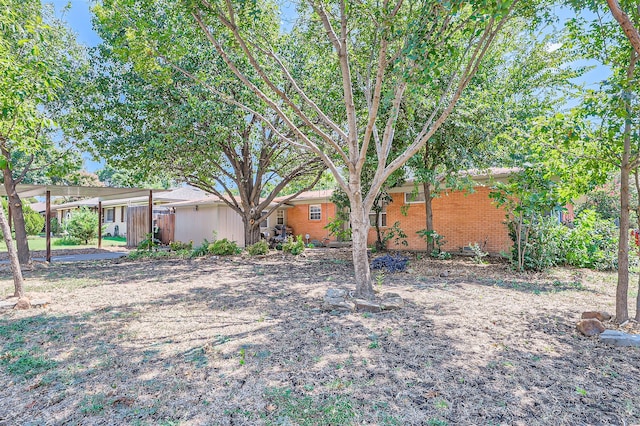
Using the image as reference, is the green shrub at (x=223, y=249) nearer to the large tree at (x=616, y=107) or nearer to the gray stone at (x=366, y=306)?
the gray stone at (x=366, y=306)

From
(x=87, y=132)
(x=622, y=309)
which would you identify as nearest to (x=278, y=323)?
(x=622, y=309)

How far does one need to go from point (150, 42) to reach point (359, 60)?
3693 millimetres

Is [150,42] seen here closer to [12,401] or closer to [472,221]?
[12,401]

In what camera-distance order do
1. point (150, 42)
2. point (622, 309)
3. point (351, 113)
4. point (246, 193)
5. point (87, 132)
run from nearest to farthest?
1. point (622, 309)
2. point (351, 113)
3. point (150, 42)
4. point (87, 132)
5. point (246, 193)

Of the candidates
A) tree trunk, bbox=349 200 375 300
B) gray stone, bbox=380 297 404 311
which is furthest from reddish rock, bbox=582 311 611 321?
tree trunk, bbox=349 200 375 300

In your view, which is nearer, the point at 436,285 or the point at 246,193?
the point at 436,285

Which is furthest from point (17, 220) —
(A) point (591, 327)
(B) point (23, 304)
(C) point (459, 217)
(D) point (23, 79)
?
(C) point (459, 217)

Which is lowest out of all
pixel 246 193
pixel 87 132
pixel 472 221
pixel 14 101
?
pixel 472 221

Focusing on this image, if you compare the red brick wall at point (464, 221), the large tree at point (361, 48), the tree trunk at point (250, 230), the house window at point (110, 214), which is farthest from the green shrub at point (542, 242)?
the house window at point (110, 214)

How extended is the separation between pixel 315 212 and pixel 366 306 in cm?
1306

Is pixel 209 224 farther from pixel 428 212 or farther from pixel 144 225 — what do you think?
pixel 428 212

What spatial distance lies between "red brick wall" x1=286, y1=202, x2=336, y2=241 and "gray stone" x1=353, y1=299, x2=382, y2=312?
11.8 m

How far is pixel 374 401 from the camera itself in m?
2.67

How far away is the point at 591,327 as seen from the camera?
13.2ft
